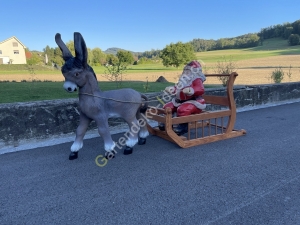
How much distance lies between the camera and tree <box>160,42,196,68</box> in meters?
41.8

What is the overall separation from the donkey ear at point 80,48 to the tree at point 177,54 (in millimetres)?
39989

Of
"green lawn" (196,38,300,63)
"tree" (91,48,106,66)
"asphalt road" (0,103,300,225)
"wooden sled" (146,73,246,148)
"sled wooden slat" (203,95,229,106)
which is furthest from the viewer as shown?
"tree" (91,48,106,66)

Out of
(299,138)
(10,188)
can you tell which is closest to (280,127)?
(299,138)

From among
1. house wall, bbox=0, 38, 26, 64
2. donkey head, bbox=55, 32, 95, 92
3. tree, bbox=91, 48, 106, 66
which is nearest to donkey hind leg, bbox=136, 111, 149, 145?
donkey head, bbox=55, 32, 95, 92

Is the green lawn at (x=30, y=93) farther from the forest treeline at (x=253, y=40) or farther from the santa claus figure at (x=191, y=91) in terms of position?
the forest treeline at (x=253, y=40)

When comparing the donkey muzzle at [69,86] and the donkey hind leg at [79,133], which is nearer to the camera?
the donkey muzzle at [69,86]

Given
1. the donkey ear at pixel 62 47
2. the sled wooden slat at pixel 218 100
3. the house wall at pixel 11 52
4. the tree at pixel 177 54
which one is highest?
the house wall at pixel 11 52

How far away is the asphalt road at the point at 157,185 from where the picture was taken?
1987mm

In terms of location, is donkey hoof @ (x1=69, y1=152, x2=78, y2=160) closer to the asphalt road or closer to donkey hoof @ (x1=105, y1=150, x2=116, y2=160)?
the asphalt road

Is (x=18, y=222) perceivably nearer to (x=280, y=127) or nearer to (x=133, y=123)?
(x=133, y=123)

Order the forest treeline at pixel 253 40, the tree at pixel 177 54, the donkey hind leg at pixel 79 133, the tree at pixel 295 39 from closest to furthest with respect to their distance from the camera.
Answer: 1. the donkey hind leg at pixel 79 133
2. the tree at pixel 177 54
3. the tree at pixel 295 39
4. the forest treeline at pixel 253 40

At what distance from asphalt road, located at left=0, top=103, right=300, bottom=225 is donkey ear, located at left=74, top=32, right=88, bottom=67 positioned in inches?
47.8

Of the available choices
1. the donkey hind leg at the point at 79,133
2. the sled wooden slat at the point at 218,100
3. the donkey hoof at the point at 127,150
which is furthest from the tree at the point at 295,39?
the donkey hind leg at the point at 79,133

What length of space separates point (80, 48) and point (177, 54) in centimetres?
4015
